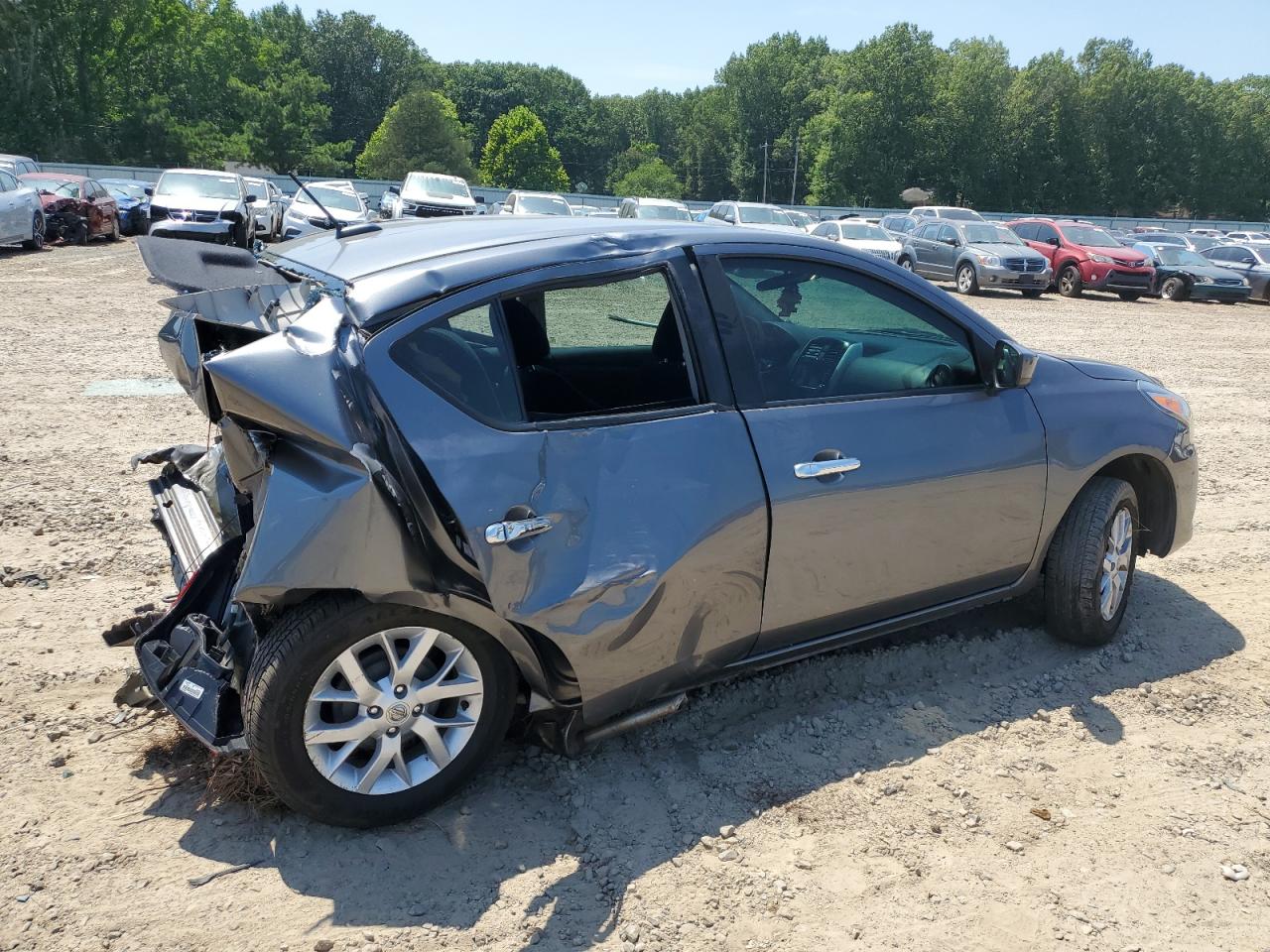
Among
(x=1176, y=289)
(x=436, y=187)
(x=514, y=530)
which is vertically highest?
(x=436, y=187)

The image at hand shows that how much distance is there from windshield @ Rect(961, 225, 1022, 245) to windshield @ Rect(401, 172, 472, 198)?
13.2m

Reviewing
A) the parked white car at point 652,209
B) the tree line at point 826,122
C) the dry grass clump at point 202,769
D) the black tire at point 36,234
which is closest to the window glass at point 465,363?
the dry grass clump at point 202,769

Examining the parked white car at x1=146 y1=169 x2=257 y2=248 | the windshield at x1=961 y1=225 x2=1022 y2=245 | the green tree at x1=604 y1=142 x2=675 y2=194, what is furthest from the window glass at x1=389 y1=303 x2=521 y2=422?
the green tree at x1=604 y1=142 x2=675 y2=194

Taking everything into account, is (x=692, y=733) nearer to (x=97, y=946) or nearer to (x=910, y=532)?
(x=910, y=532)

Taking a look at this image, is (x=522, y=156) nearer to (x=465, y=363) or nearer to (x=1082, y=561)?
(x=1082, y=561)

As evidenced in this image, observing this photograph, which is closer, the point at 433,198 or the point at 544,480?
the point at 544,480

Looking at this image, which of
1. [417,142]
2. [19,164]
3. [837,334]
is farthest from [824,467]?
[417,142]

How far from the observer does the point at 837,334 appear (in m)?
3.72

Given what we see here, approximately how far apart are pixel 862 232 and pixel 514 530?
76.2 ft

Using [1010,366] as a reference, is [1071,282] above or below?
below

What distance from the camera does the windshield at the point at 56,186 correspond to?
22.3 m

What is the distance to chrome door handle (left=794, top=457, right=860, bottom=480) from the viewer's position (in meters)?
3.29

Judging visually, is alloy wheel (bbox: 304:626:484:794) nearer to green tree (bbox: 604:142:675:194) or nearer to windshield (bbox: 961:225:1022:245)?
windshield (bbox: 961:225:1022:245)

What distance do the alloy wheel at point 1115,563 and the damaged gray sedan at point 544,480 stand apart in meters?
0.39
